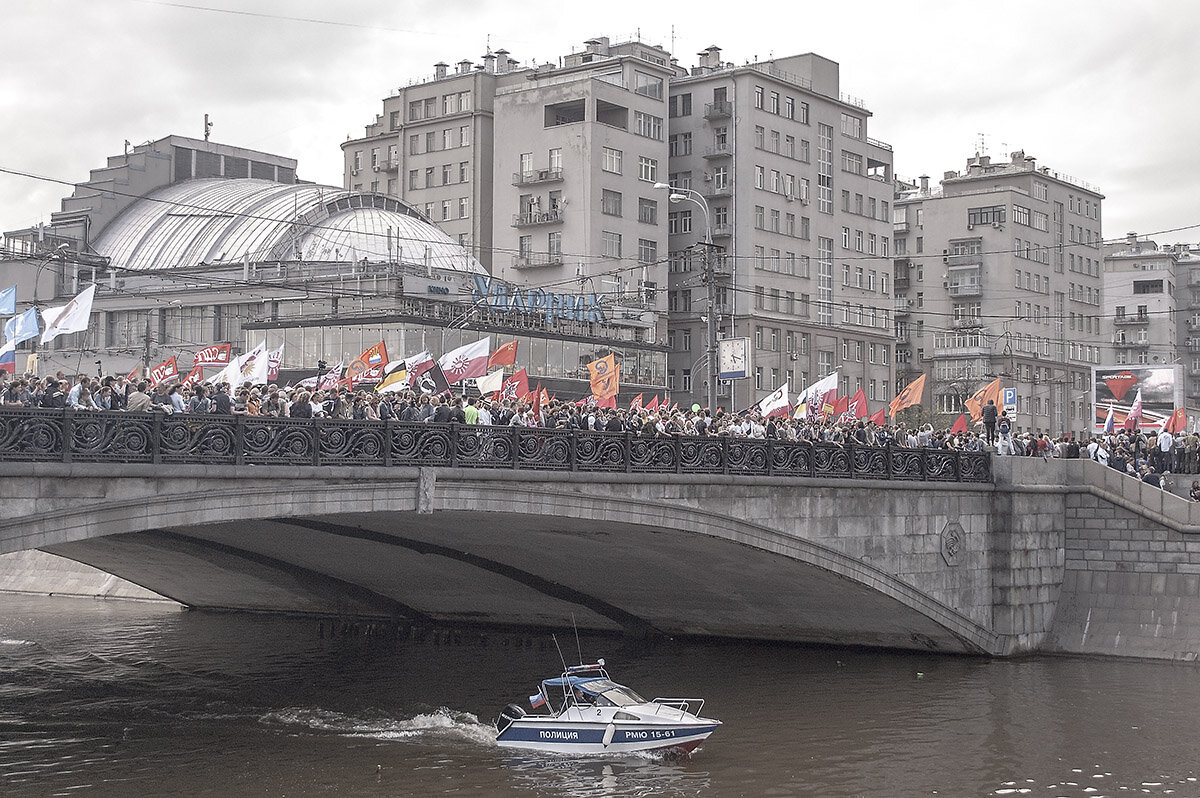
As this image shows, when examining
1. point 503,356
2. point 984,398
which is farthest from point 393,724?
point 984,398

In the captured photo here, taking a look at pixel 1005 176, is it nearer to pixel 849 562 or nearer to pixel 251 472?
pixel 849 562

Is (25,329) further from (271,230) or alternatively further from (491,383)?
(271,230)

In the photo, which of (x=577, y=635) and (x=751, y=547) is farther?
(x=577, y=635)

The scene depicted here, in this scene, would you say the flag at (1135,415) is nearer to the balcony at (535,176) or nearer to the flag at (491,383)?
the flag at (491,383)

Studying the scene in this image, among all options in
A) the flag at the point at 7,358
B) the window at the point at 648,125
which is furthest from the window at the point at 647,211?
the flag at the point at 7,358

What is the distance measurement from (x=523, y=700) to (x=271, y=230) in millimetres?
51120

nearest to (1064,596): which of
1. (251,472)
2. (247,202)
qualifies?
(251,472)

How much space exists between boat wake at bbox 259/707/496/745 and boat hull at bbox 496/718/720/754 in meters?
1.09

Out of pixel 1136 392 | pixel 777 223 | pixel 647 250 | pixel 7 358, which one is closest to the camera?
pixel 7 358

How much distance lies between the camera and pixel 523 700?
3259cm

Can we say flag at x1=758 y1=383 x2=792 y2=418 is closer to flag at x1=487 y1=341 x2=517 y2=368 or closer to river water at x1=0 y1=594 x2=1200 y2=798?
river water at x1=0 y1=594 x2=1200 y2=798

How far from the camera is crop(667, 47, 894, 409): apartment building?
83.1 metres

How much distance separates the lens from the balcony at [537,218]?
80.4 meters

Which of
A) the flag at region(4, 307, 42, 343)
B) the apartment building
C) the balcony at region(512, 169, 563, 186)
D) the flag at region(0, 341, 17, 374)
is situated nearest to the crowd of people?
the flag at region(4, 307, 42, 343)
